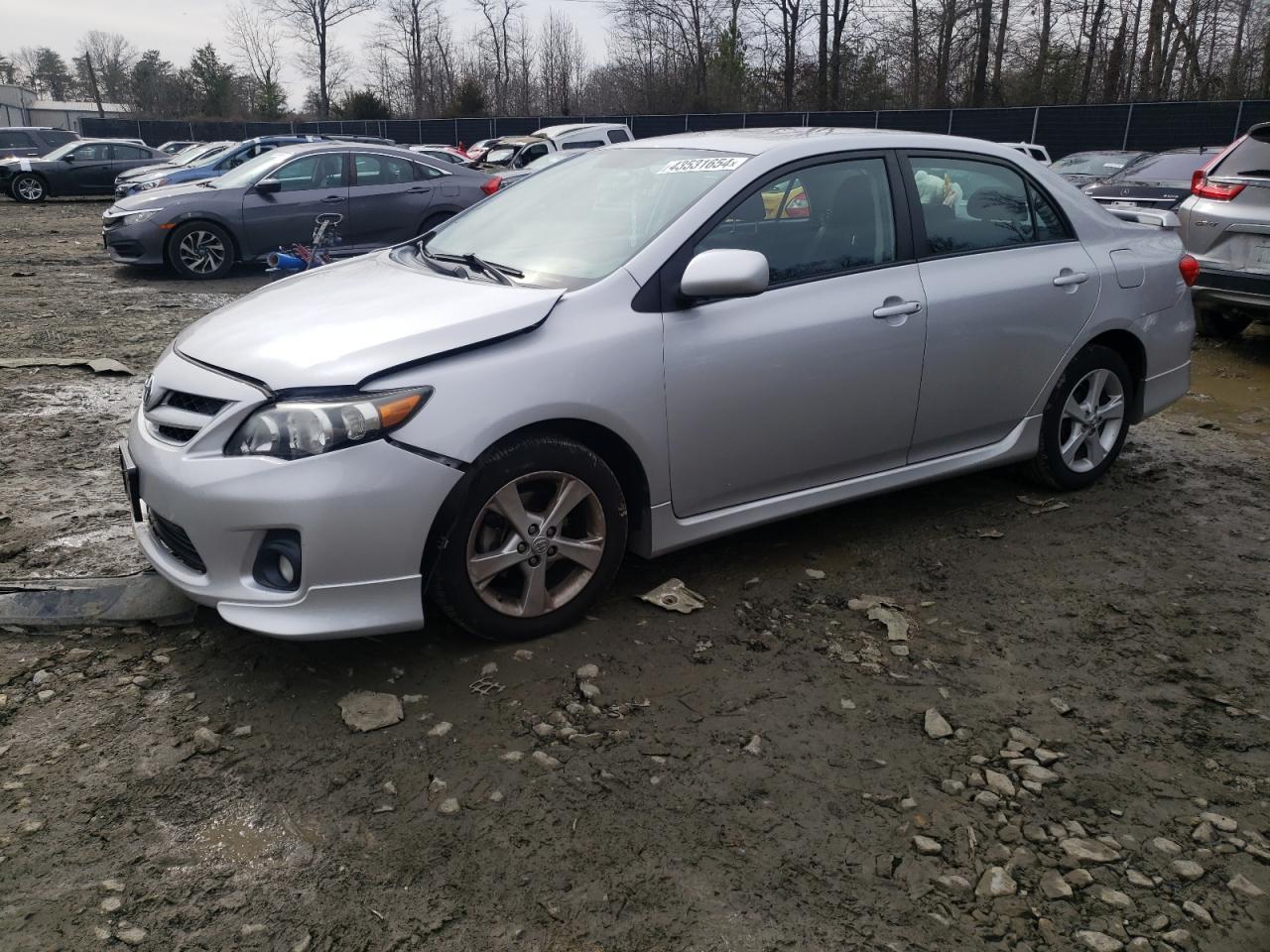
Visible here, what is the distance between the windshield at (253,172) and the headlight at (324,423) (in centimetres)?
987

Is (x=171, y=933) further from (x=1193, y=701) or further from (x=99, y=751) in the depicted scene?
(x=1193, y=701)

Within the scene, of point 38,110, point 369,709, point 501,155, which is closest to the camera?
point 369,709

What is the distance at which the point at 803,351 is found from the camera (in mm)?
3695

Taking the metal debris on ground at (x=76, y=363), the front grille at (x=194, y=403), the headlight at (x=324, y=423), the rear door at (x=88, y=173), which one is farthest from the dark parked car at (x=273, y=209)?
the rear door at (x=88, y=173)

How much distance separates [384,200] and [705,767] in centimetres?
1050

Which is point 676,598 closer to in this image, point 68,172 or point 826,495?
point 826,495

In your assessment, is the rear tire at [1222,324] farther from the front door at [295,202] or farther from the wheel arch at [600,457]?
Result: the front door at [295,202]

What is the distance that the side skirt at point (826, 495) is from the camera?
3.60 m

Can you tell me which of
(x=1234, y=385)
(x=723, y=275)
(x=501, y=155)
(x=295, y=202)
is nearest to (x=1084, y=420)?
(x=723, y=275)

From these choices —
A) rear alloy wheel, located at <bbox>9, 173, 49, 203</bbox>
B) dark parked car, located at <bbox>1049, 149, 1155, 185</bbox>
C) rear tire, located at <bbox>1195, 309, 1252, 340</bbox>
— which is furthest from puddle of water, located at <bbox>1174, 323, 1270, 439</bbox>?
rear alloy wheel, located at <bbox>9, 173, 49, 203</bbox>

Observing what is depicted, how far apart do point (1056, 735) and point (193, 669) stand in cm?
268

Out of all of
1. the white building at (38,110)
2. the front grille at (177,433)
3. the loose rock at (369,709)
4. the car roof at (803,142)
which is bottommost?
the loose rock at (369,709)

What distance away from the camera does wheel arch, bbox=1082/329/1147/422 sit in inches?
191

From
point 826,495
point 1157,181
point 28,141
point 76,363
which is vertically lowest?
point 76,363
